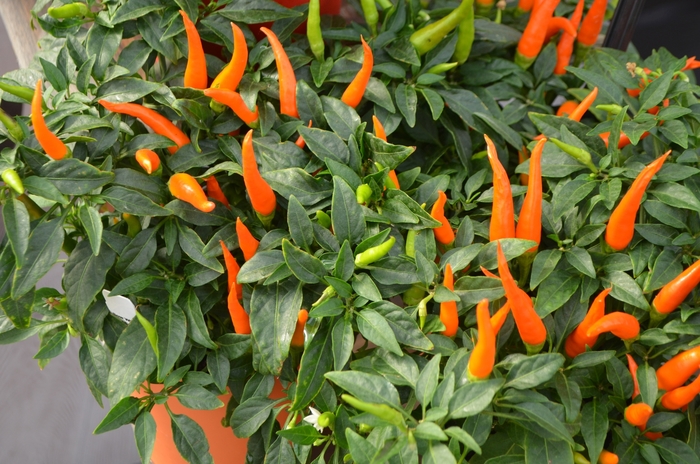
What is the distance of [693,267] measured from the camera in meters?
0.64

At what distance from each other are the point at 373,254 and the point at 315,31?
356 millimetres

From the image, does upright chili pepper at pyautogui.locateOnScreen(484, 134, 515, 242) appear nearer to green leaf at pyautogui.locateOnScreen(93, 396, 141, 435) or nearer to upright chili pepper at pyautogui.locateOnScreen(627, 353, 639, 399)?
upright chili pepper at pyautogui.locateOnScreen(627, 353, 639, 399)

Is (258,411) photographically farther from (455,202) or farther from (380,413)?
(455,202)

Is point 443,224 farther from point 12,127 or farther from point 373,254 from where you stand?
point 12,127

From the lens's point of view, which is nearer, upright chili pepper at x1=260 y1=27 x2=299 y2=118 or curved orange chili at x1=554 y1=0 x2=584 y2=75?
upright chili pepper at x1=260 y1=27 x2=299 y2=118

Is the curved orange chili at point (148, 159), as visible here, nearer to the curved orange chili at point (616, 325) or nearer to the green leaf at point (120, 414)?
the green leaf at point (120, 414)

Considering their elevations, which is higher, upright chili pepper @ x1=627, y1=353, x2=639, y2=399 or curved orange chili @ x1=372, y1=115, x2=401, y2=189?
curved orange chili @ x1=372, y1=115, x2=401, y2=189

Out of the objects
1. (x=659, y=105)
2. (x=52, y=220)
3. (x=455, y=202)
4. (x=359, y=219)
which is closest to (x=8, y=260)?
(x=52, y=220)

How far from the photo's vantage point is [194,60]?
2.46 ft

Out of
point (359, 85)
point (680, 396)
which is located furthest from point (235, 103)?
point (680, 396)

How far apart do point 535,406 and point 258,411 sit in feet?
1.06

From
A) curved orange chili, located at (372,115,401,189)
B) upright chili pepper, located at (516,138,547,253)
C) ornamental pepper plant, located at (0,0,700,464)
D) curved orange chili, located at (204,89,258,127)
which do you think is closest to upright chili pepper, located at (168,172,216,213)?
ornamental pepper plant, located at (0,0,700,464)

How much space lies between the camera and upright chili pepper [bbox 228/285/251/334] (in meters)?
0.71

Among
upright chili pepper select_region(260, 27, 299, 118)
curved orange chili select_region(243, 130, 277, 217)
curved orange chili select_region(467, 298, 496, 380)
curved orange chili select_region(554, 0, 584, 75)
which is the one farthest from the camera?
curved orange chili select_region(554, 0, 584, 75)
